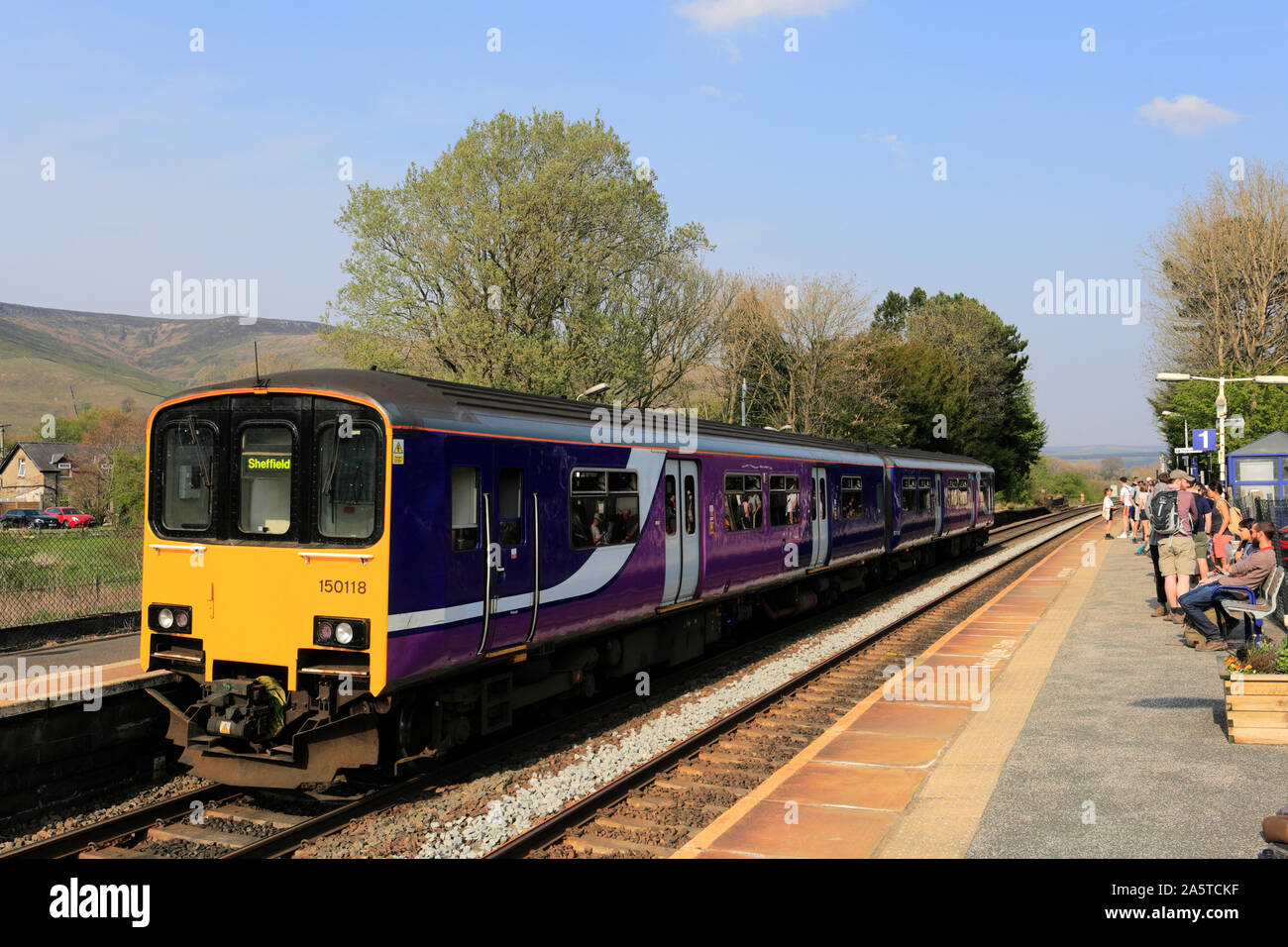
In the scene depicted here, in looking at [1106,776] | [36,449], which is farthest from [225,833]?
[36,449]

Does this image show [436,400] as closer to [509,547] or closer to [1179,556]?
[509,547]

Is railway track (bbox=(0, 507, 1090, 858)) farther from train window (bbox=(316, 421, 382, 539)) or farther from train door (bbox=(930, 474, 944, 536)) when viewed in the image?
train door (bbox=(930, 474, 944, 536))

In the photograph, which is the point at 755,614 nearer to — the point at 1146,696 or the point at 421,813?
the point at 1146,696

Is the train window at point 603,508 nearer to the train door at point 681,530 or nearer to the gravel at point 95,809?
the train door at point 681,530

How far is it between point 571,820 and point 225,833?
2555 millimetres

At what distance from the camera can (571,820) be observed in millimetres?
6820

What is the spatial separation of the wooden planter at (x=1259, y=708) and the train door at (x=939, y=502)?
59.3 feet

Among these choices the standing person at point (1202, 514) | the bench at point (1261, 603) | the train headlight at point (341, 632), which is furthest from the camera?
the standing person at point (1202, 514)

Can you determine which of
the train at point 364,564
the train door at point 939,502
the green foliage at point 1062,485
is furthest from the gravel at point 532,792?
the green foliage at point 1062,485

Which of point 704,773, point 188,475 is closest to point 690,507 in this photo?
point 704,773

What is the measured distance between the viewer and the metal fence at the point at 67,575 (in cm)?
1524

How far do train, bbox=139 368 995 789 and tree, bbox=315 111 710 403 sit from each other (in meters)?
19.7

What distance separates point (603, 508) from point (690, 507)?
2.30m
